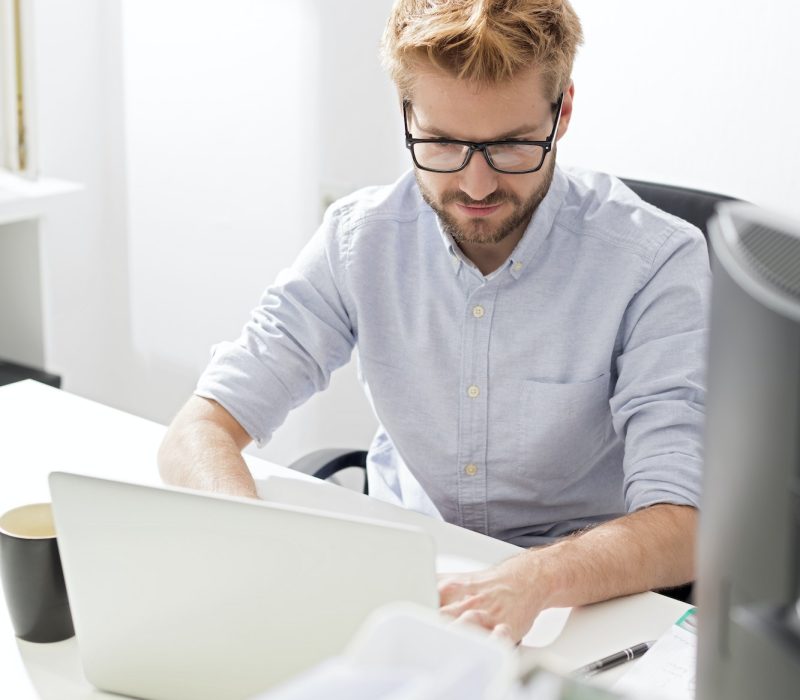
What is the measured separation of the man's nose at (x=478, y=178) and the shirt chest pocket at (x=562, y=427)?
271 millimetres

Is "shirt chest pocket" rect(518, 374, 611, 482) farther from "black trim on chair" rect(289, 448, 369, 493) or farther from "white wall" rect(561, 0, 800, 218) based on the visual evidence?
"white wall" rect(561, 0, 800, 218)

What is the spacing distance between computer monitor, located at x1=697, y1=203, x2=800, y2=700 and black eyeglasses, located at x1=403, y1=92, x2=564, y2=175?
0.82 m

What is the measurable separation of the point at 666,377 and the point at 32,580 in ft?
2.54

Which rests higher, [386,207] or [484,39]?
[484,39]

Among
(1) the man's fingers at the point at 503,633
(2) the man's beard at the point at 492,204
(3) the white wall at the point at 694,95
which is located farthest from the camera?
(3) the white wall at the point at 694,95

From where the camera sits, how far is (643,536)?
1.29 meters

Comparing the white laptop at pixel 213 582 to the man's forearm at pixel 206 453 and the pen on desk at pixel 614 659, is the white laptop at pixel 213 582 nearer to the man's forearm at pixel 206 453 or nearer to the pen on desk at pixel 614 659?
the pen on desk at pixel 614 659

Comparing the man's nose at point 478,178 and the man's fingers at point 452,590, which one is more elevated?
the man's nose at point 478,178

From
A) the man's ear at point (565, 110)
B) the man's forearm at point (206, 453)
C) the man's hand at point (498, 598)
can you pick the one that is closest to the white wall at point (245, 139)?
the man's ear at point (565, 110)

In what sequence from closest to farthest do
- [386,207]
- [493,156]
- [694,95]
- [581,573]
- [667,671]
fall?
[667,671]
[581,573]
[493,156]
[386,207]
[694,95]

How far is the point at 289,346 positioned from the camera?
1639 mm

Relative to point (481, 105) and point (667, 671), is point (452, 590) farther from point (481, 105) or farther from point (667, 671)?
point (481, 105)

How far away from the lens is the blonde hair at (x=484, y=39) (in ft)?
4.64

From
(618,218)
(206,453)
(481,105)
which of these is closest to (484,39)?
(481,105)
